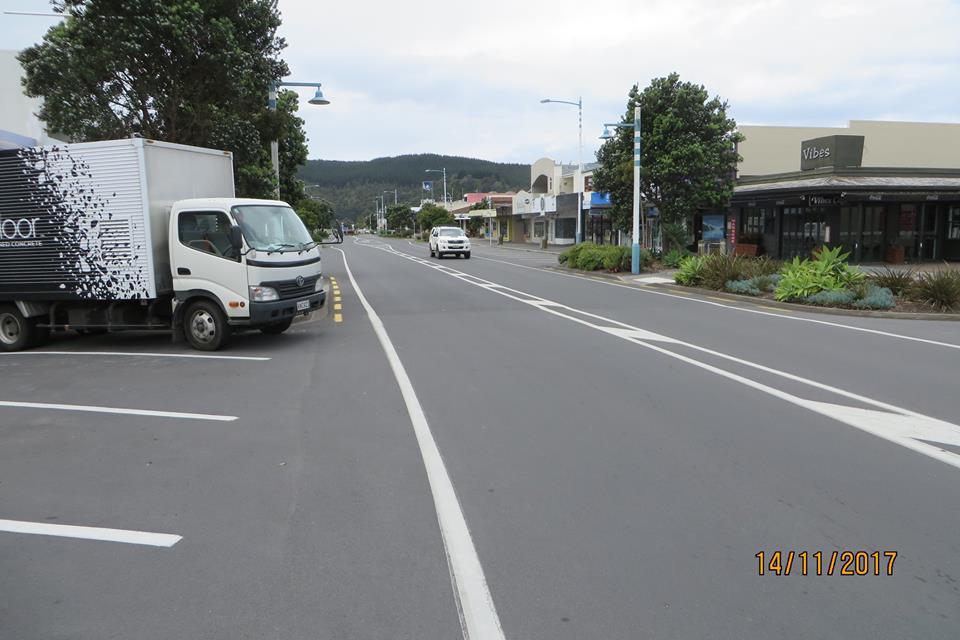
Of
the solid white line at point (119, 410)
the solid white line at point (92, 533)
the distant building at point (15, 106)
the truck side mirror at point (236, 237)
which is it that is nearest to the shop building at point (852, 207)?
the truck side mirror at point (236, 237)

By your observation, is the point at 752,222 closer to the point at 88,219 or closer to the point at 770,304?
the point at 770,304

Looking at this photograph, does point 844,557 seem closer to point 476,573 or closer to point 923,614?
point 923,614

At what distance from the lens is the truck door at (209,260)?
1045cm

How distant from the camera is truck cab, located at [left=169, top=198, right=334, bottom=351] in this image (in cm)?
1045

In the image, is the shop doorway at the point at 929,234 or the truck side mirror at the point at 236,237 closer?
the truck side mirror at the point at 236,237

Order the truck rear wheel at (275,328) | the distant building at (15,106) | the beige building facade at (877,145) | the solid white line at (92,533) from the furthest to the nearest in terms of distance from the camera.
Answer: the beige building facade at (877,145) → the distant building at (15,106) → the truck rear wheel at (275,328) → the solid white line at (92,533)

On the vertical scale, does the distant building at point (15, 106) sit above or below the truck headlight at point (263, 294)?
above

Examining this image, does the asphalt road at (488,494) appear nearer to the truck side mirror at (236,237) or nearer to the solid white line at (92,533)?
the solid white line at (92,533)

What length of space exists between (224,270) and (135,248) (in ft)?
4.43

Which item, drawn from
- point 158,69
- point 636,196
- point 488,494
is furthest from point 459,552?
point 636,196

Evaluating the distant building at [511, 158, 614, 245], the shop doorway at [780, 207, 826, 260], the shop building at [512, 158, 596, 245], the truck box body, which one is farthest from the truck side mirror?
the shop building at [512, 158, 596, 245]

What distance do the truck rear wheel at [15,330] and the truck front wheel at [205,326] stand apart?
269cm

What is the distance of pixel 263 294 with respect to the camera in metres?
10.5
